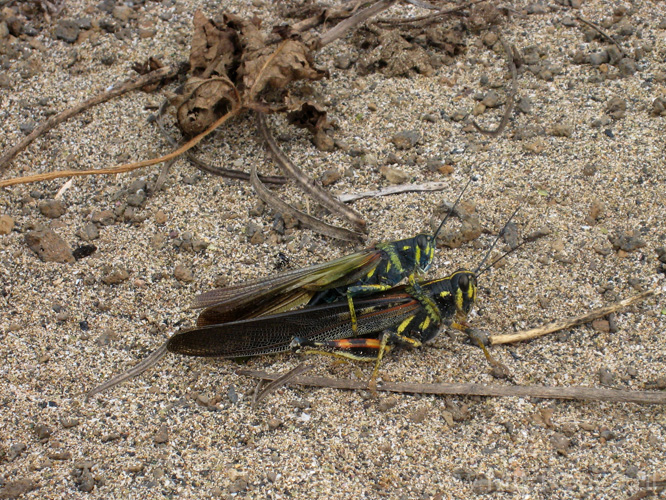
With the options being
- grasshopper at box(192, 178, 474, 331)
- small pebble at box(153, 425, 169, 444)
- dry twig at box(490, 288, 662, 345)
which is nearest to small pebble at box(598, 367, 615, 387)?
dry twig at box(490, 288, 662, 345)

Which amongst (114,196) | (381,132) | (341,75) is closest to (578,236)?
(381,132)

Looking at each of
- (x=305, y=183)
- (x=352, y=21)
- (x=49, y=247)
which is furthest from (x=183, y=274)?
(x=352, y=21)

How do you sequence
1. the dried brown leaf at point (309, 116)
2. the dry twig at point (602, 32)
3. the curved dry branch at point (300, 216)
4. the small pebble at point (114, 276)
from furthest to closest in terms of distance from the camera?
the dry twig at point (602, 32) → the dried brown leaf at point (309, 116) → the curved dry branch at point (300, 216) → the small pebble at point (114, 276)

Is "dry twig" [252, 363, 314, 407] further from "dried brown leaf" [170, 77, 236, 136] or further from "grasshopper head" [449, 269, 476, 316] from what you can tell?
"dried brown leaf" [170, 77, 236, 136]

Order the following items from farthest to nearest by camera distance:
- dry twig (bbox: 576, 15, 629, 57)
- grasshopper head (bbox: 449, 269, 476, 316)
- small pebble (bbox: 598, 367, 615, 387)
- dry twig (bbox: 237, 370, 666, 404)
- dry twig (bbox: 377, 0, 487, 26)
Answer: dry twig (bbox: 377, 0, 487, 26)
dry twig (bbox: 576, 15, 629, 57)
grasshopper head (bbox: 449, 269, 476, 316)
small pebble (bbox: 598, 367, 615, 387)
dry twig (bbox: 237, 370, 666, 404)

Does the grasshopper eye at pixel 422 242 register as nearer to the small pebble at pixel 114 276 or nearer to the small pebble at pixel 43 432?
the small pebble at pixel 114 276

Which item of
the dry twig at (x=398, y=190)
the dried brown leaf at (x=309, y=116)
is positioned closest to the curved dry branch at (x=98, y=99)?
the dried brown leaf at (x=309, y=116)

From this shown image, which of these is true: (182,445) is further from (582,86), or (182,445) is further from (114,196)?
(582,86)
